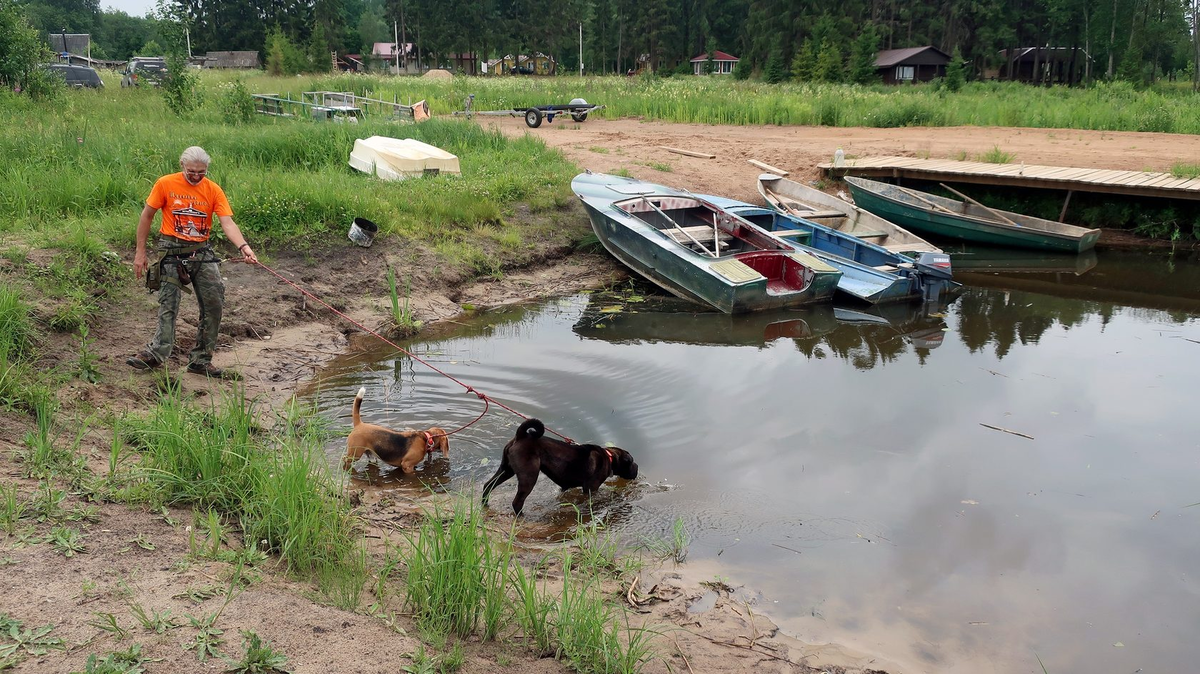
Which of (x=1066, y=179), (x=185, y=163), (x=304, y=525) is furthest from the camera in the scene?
(x=1066, y=179)

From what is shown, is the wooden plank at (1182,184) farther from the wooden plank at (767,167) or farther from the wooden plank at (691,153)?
the wooden plank at (691,153)

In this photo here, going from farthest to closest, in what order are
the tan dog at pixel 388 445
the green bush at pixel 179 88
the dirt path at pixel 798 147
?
the dirt path at pixel 798 147 → the green bush at pixel 179 88 → the tan dog at pixel 388 445

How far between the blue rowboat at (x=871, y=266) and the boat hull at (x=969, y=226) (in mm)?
2727

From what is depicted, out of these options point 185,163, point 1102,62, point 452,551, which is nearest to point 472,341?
point 185,163

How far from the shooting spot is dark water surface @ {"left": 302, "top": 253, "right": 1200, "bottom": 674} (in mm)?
4535

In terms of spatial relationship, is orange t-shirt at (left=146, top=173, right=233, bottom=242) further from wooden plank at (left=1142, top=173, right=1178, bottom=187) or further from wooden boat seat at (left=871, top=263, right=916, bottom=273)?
wooden plank at (left=1142, top=173, right=1178, bottom=187)

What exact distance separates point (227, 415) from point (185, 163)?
2.37m

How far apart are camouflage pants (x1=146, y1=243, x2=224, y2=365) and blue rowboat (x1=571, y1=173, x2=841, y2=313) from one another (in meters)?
5.36

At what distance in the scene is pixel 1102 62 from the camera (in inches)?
1914

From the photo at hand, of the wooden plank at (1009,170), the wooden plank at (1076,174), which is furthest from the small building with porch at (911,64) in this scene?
the wooden plank at (1076,174)

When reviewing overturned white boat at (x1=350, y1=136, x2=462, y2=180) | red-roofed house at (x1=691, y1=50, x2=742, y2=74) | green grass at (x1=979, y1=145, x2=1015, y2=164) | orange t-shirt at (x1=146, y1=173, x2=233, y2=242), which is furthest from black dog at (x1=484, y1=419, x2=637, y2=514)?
red-roofed house at (x1=691, y1=50, x2=742, y2=74)

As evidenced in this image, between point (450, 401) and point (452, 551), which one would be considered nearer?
point (452, 551)

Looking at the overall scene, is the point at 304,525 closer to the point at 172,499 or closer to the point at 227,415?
the point at 172,499

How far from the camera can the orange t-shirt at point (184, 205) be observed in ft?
20.7
